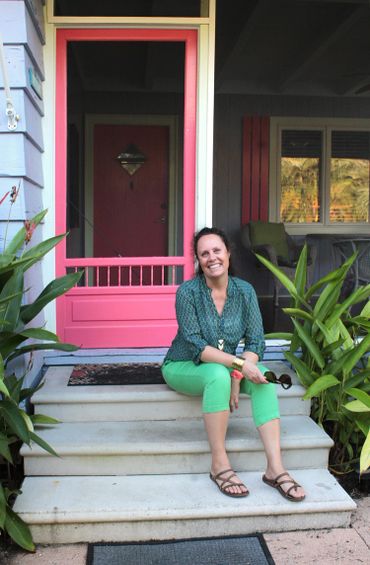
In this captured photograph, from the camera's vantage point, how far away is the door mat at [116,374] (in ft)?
9.25

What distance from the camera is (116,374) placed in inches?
116

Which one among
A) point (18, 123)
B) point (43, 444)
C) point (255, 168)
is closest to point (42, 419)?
point (43, 444)

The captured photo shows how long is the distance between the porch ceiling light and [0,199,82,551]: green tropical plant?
3.83 meters

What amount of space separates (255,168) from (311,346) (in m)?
3.86

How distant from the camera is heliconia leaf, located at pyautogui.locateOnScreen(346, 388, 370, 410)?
95.8 inches

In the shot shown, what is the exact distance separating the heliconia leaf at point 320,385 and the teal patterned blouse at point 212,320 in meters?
0.25

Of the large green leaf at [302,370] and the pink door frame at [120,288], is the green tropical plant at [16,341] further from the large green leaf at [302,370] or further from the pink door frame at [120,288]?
the large green leaf at [302,370]

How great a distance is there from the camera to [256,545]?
7.00 ft

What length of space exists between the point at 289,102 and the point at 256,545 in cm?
506

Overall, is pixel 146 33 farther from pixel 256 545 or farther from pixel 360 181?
pixel 360 181

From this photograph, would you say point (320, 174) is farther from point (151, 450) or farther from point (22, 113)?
point (151, 450)

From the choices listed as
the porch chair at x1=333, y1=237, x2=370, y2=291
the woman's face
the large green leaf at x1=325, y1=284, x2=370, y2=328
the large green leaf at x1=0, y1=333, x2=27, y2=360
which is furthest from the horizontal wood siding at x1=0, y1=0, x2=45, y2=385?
the porch chair at x1=333, y1=237, x2=370, y2=291

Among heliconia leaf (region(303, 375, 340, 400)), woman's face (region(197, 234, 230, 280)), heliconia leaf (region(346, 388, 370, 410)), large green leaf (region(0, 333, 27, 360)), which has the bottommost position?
heliconia leaf (region(346, 388, 370, 410))

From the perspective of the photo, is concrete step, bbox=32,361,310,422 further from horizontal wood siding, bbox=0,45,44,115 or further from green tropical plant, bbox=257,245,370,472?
horizontal wood siding, bbox=0,45,44,115
